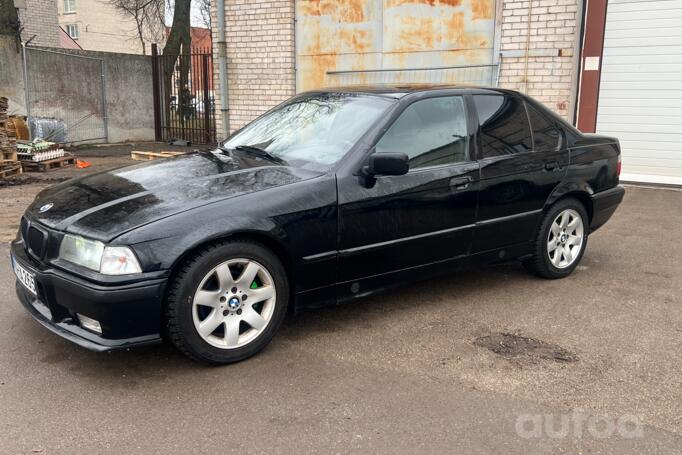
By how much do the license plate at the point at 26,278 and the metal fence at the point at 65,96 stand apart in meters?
9.92

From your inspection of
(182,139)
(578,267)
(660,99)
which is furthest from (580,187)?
(182,139)

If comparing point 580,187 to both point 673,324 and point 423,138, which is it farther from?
point 423,138

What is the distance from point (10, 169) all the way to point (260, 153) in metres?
7.09

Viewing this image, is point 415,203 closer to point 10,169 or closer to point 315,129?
point 315,129

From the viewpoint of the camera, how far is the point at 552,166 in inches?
194

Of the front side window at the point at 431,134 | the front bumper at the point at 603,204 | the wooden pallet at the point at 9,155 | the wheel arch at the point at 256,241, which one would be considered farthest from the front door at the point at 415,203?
the wooden pallet at the point at 9,155

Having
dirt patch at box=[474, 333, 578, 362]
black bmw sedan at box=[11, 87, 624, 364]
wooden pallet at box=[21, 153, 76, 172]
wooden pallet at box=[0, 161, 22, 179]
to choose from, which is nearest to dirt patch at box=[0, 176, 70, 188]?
wooden pallet at box=[0, 161, 22, 179]

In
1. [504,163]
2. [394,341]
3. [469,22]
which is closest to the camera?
[394,341]

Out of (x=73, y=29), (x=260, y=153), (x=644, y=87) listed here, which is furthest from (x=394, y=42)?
(x=73, y=29)

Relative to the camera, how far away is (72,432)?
2830 mm

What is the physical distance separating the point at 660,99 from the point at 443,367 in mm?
7795

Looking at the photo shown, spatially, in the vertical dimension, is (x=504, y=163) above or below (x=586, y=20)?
below

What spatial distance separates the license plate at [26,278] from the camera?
3.45 m

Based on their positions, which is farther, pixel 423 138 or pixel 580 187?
pixel 580 187
